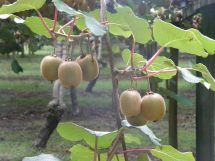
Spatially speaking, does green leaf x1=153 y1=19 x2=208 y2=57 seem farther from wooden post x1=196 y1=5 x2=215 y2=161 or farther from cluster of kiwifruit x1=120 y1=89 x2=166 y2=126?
wooden post x1=196 y1=5 x2=215 y2=161

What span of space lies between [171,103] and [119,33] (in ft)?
8.15

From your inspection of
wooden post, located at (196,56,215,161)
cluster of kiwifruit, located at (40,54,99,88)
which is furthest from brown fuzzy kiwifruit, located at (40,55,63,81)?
wooden post, located at (196,56,215,161)

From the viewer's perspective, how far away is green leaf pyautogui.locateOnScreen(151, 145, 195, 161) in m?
0.82

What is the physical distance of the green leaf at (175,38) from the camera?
77cm

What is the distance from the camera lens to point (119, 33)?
0.86 m

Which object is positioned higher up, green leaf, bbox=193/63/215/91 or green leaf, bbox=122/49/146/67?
green leaf, bbox=122/49/146/67

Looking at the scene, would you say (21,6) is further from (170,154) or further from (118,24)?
(170,154)

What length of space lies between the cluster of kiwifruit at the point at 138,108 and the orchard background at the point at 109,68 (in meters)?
0.02

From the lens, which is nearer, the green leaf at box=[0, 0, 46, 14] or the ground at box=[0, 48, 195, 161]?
the green leaf at box=[0, 0, 46, 14]

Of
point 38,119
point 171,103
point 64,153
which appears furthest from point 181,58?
point 171,103

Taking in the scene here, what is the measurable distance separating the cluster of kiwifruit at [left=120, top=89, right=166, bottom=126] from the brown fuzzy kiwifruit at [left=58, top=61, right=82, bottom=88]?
0.08 meters

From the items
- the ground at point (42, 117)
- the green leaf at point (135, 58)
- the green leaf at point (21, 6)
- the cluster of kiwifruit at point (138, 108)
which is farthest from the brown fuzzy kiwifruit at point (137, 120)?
the ground at point (42, 117)

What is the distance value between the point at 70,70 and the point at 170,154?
227mm

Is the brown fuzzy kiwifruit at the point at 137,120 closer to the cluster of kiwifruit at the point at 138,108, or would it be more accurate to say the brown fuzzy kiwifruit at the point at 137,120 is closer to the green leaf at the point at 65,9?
the cluster of kiwifruit at the point at 138,108
